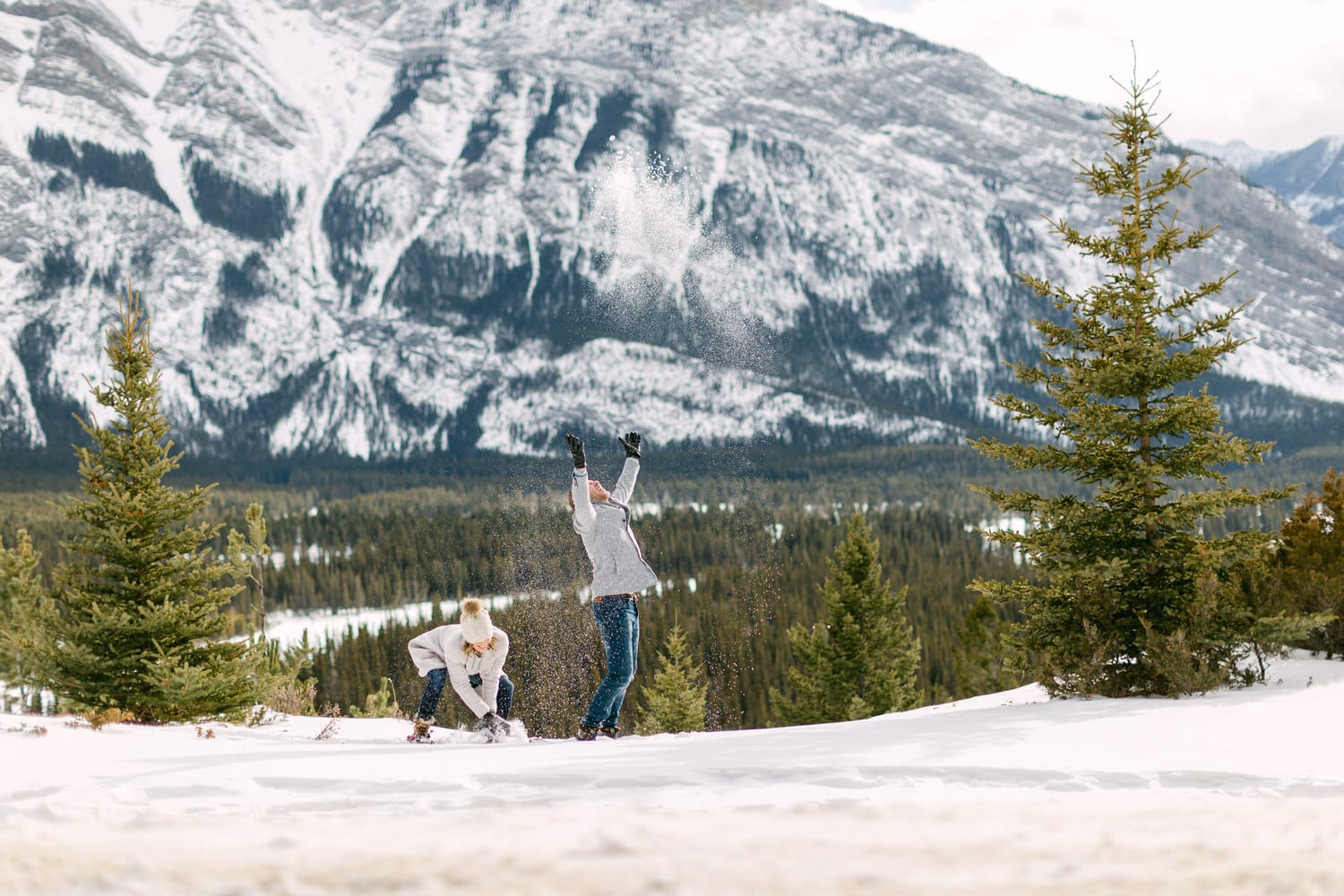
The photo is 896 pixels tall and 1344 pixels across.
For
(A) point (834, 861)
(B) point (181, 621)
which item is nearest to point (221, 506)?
(B) point (181, 621)

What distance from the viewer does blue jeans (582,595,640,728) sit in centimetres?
994

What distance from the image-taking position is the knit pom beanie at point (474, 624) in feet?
35.4

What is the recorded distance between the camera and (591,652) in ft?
259

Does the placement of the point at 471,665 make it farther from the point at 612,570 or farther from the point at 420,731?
the point at 612,570

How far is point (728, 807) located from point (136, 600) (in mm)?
11340

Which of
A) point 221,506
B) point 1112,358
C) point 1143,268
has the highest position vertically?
point 1143,268

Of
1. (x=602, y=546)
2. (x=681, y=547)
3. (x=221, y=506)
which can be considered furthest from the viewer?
(x=221, y=506)

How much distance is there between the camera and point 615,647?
10.0m

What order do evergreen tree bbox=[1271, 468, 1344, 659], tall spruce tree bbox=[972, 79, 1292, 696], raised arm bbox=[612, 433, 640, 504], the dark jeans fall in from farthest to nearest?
evergreen tree bbox=[1271, 468, 1344, 659] → the dark jeans → tall spruce tree bbox=[972, 79, 1292, 696] → raised arm bbox=[612, 433, 640, 504]

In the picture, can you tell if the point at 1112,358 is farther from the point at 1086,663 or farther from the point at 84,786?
the point at 84,786

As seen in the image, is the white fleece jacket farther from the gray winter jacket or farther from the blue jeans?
the gray winter jacket

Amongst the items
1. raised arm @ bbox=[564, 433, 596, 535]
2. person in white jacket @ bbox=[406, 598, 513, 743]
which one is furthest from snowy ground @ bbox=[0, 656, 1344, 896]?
raised arm @ bbox=[564, 433, 596, 535]

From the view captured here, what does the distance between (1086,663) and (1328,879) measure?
7052 mm

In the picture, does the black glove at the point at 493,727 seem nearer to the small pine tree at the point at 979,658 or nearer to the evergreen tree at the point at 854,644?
the evergreen tree at the point at 854,644
